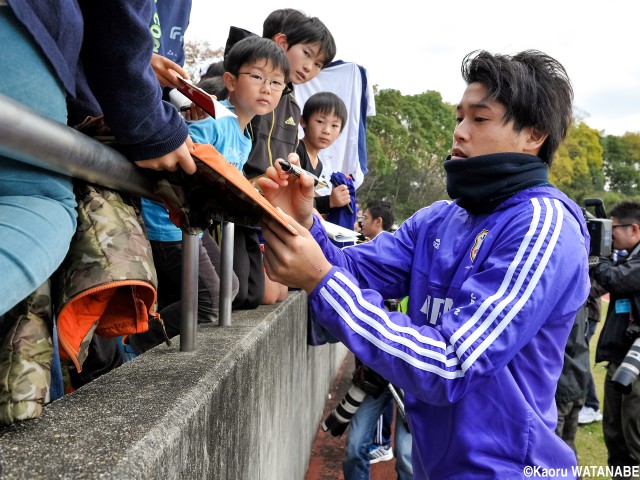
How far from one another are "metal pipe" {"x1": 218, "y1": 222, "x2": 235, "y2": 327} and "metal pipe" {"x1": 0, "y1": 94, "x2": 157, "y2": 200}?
903 millimetres

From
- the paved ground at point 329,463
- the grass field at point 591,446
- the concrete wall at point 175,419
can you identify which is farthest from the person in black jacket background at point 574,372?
the concrete wall at point 175,419

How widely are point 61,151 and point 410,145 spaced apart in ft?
142

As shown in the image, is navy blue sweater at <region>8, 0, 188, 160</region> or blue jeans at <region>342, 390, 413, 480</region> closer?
navy blue sweater at <region>8, 0, 188, 160</region>

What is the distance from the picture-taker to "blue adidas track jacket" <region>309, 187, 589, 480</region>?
1.47 meters

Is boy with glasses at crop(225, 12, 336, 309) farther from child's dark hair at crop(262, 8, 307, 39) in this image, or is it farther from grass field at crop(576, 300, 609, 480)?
grass field at crop(576, 300, 609, 480)

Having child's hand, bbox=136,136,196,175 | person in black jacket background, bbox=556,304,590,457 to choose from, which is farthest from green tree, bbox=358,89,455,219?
child's hand, bbox=136,136,196,175

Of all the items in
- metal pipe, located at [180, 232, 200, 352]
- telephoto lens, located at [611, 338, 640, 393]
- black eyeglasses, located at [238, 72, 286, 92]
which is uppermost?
black eyeglasses, located at [238, 72, 286, 92]

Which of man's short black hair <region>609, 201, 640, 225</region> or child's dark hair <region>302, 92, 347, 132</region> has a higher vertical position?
child's dark hair <region>302, 92, 347, 132</region>

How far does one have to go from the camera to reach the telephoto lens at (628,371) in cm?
426

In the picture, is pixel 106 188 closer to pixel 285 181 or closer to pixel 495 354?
pixel 285 181

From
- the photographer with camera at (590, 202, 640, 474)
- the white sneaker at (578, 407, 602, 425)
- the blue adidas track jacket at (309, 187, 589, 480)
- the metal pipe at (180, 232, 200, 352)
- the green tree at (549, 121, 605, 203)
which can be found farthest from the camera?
the green tree at (549, 121, 605, 203)

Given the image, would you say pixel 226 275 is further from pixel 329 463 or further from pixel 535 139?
pixel 329 463

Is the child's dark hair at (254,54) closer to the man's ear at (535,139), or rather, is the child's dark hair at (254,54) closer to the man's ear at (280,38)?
the man's ear at (280,38)

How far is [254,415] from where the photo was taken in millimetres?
2033
